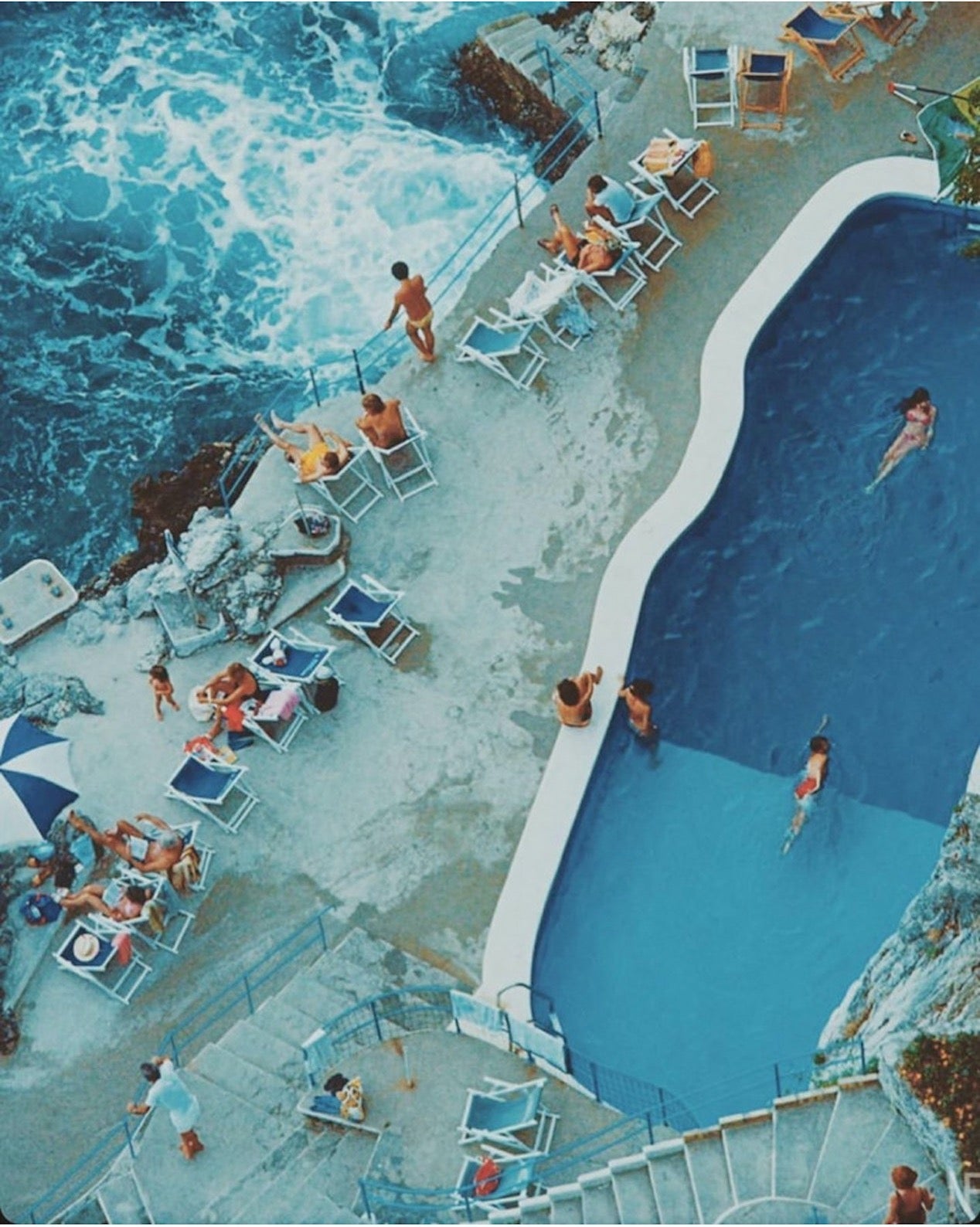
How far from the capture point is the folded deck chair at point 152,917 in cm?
1991

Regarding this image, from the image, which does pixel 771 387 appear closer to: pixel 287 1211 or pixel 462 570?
pixel 462 570

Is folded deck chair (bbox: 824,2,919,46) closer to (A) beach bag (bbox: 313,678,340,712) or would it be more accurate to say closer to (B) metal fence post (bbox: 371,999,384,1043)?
(A) beach bag (bbox: 313,678,340,712)

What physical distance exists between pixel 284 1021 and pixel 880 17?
14.8 metres

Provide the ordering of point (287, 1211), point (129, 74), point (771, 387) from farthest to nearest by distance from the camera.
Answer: point (129, 74) → point (771, 387) → point (287, 1211)

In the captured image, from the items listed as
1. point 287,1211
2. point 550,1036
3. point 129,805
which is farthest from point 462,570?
point 287,1211

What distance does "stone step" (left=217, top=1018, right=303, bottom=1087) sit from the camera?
61.2 feet

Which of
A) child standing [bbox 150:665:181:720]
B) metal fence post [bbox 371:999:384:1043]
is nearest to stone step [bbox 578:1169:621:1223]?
metal fence post [bbox 371:999:384:1043]

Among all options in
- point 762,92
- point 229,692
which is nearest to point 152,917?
point 229,692

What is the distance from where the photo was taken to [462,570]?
72.5ft

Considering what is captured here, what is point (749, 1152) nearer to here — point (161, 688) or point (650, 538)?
point (650, 538)

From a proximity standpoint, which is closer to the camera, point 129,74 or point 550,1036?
point 550,1036

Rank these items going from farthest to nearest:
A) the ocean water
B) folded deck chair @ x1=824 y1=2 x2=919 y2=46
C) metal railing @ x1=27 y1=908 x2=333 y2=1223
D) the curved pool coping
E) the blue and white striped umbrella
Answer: the ocean water
folded deck chair @ x1=824 y1=2 x2=919 y2=46
the curved pool coping
the blue and white striped umbrella
metal railing @ x1=27 y1=908 x2=333 y2=1223

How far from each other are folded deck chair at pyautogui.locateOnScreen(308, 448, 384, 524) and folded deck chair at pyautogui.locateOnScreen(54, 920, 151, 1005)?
18.1 feet

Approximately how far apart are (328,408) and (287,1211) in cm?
973
